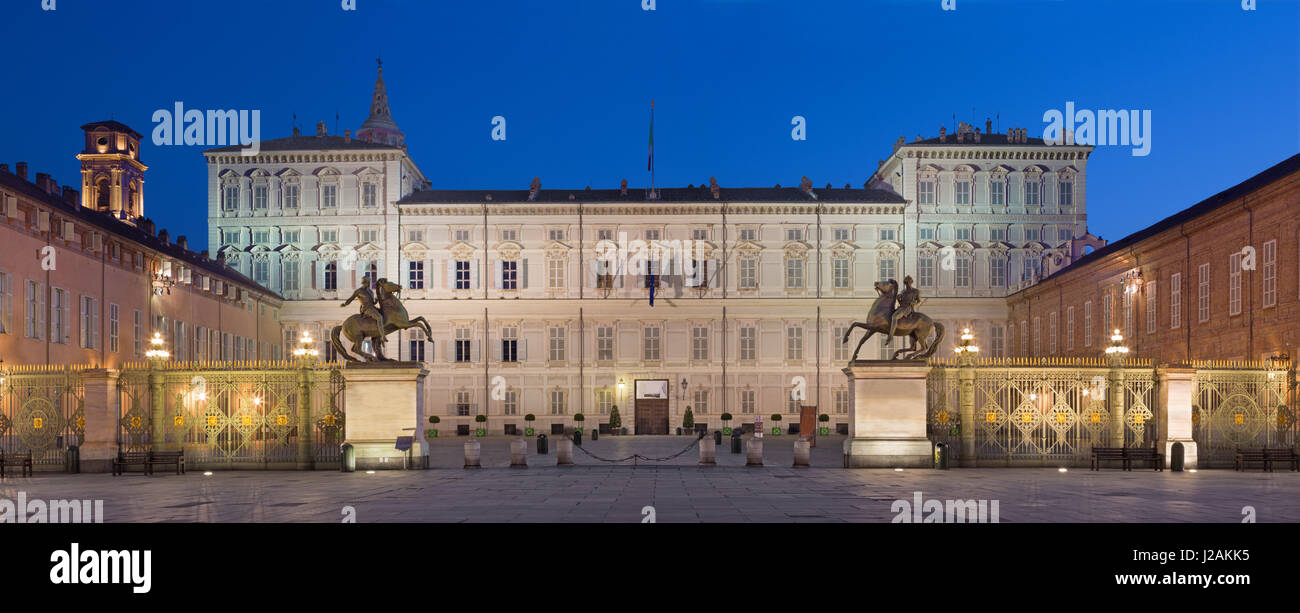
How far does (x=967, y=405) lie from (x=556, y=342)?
116ft

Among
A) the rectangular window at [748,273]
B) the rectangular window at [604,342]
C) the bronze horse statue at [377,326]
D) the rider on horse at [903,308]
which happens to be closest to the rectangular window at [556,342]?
the rectangular window at [604,342]

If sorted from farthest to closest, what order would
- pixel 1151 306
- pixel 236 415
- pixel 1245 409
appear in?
pixel 1151 306 → pixel 1245 409 → pixel 236 415

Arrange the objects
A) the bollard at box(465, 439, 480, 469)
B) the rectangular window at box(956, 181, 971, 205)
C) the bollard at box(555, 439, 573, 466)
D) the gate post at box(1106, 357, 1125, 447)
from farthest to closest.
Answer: the rectangular window at box(956, 181, 971, 205) < the bollard at box(555, 439, 573, 466) < the bollard at box(465, 439, 480, 469) < the gate post at box(1106, 357, 1125, 447)

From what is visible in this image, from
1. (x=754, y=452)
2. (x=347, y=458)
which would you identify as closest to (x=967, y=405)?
(x=754, y=452)

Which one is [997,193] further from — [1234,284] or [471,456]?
[471,456]

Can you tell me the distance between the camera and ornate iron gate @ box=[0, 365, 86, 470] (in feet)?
81.1

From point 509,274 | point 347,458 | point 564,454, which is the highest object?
point 509,274

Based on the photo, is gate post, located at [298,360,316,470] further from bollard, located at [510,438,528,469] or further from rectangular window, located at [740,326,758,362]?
rectangular window, located at [740,326,758,362]

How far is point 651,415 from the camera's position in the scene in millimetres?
57594

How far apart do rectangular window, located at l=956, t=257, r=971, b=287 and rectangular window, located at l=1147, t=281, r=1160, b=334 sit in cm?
1840

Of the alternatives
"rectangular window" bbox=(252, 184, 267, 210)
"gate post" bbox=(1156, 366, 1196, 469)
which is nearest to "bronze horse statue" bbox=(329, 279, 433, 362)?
"gate post" bbox=(1156, 366, 1196, 469)

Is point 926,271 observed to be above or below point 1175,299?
above

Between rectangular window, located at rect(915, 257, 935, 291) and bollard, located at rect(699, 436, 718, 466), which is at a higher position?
rectangular window, located at rect(915, 257, 935, 291)

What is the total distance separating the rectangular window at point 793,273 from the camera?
58406mm
